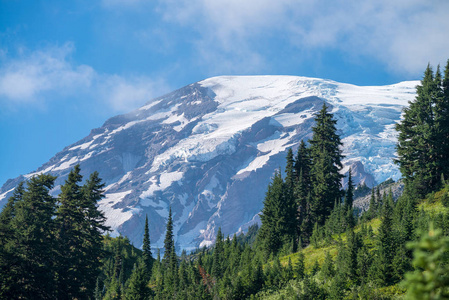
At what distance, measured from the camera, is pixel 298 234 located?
162 feet

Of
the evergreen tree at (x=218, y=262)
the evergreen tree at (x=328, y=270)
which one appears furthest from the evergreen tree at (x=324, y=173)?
the evergreen tree at (x=328, y=270)

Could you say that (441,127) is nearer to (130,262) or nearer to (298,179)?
(298,179)

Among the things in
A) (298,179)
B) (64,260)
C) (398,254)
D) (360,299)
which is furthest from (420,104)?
(64,260)

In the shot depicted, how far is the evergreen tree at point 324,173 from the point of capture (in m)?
49.2

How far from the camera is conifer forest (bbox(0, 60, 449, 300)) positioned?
2273 centimetres

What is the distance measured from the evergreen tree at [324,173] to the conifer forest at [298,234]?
14 cm

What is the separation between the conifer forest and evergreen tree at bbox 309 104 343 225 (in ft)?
0.47

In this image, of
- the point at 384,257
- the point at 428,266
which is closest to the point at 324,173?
the point at 384,257

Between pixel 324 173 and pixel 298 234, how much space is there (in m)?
8.59

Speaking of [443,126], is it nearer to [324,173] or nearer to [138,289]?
[324,173]

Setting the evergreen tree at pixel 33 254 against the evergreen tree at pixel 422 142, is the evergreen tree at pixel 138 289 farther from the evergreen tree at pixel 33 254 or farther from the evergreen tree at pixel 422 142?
the evergreen tree at pixel 422 142

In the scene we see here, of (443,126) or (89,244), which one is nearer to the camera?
(443,126)

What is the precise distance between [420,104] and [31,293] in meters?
41.7

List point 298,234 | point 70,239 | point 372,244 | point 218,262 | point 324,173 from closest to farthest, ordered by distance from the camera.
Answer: point 372,244 < point 70,239 < point 218,262 < point 298,234 < point 324,173
